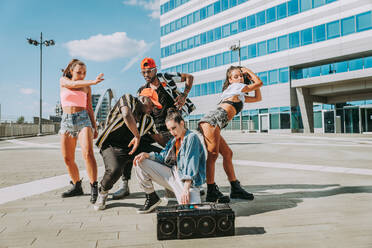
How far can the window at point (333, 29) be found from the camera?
25672 millimetres

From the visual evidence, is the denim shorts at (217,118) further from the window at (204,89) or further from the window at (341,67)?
the window at (204,89)

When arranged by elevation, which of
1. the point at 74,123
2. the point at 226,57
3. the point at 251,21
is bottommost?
the point at 74,123

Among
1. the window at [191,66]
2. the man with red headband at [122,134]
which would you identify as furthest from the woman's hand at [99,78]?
the window at [191,66]

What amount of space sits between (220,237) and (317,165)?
4.99m

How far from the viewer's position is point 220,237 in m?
Result: 2.40

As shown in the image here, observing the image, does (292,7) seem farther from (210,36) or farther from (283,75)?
(210,36)

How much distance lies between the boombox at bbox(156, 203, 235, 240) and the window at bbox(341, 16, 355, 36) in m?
27.7

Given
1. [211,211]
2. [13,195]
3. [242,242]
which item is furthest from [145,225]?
[13,195]

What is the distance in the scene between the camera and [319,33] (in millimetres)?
26859

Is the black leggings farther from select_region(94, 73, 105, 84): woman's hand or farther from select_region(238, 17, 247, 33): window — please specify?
select_region(238, 17, 247, 33): window

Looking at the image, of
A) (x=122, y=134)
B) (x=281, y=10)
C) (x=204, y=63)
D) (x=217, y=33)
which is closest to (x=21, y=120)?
(x=204, y=63)

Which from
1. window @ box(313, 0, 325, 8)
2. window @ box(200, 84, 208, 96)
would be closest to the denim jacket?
window @ box(313, 0, 325, 8)

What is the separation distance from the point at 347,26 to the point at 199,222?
28.2 meters

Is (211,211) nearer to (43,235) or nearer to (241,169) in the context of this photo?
(43,235)
